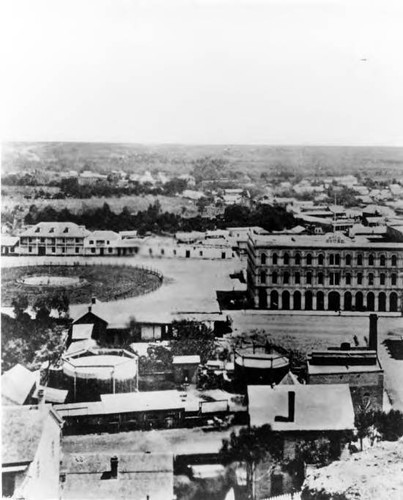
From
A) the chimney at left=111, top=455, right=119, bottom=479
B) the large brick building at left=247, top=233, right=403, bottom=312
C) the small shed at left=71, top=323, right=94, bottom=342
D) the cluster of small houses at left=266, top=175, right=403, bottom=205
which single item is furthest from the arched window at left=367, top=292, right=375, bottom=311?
the chimney at left=111, top=455, right=119, bottom=479

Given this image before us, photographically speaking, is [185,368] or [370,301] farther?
[370,301]

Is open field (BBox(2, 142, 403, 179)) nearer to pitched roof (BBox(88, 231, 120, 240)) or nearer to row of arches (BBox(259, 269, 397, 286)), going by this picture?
pitched roof (BBox(88, 231, 120, 240))

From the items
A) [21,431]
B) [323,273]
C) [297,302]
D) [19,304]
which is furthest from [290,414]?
[19,304]

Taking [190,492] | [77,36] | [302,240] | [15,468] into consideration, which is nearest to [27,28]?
[77,36]

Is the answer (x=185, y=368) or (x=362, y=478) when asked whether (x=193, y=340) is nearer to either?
(x=185, y=368)

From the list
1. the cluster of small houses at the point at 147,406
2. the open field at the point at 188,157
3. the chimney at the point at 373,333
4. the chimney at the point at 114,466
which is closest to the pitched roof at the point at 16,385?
the cluster of small houses at the point at 147,406

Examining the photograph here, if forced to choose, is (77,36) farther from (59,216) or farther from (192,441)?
(192,441)
